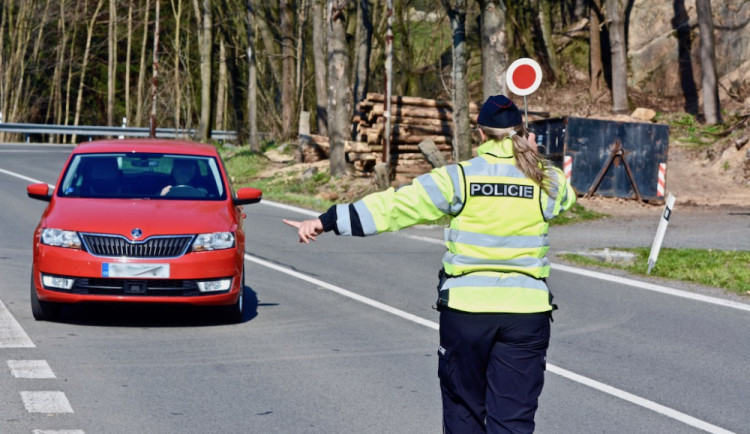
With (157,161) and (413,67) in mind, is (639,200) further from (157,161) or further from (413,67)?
(413,67)

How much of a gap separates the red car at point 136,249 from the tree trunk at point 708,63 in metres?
28.1

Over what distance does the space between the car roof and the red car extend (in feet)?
2.03

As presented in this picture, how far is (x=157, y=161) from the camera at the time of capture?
11586mm

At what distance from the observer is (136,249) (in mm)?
10039

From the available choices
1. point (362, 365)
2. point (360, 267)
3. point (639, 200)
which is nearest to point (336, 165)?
point (639, 200)

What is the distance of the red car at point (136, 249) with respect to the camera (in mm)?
10023

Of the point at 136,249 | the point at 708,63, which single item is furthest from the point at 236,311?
the point at 708,63

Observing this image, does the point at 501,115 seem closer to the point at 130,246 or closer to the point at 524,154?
the point at 524,154

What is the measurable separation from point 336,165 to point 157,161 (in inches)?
742

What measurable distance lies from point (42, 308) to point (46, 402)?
317cm

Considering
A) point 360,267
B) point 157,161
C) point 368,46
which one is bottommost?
point 360,267

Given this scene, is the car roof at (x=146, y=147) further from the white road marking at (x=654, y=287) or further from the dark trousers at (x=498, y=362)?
the dark trousers at (x=498, y=362)

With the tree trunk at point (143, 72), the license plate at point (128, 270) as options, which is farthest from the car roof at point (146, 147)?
the tree trunk at point (143, 72)

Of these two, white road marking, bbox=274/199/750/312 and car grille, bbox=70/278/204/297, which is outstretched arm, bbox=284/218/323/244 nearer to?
car grille, bbox=70/278/204/297
